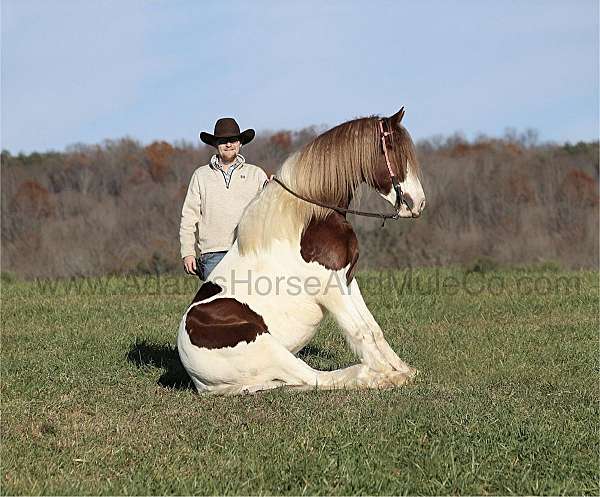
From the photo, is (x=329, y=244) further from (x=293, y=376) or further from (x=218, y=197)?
(x=218, y=197)

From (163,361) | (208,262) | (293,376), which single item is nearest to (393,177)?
(293,376)

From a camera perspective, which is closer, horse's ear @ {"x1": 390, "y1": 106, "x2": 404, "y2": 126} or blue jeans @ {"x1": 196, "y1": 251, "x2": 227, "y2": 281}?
horse's ear @ {"x1": 390, "y1": 106, "x2": 404, "y2": 126}

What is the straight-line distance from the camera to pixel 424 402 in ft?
19.5

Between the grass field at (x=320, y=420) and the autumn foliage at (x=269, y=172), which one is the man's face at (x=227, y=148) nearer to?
the grass field at (x=320, y=420)

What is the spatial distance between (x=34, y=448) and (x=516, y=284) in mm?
9652

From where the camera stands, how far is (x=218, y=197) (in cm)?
765

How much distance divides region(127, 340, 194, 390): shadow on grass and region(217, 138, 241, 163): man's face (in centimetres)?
201

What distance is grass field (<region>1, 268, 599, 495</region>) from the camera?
15.0 feet

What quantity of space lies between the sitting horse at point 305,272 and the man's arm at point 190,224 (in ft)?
3.84

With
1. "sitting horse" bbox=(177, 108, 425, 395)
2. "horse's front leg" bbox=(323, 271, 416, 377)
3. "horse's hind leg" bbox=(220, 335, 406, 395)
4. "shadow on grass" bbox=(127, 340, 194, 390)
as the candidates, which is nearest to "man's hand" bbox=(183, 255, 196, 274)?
"shadow on grass" bbox=(127, 340, 194, 390)

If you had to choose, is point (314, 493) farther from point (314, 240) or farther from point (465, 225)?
point (465, 225)

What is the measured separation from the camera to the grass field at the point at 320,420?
4586mm

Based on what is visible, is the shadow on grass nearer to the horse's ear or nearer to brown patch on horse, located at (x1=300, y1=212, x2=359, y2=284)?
brown patch on horse, located at (x1=300, y1=212, x2=359, y2=284)

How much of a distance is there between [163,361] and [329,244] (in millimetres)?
2661
